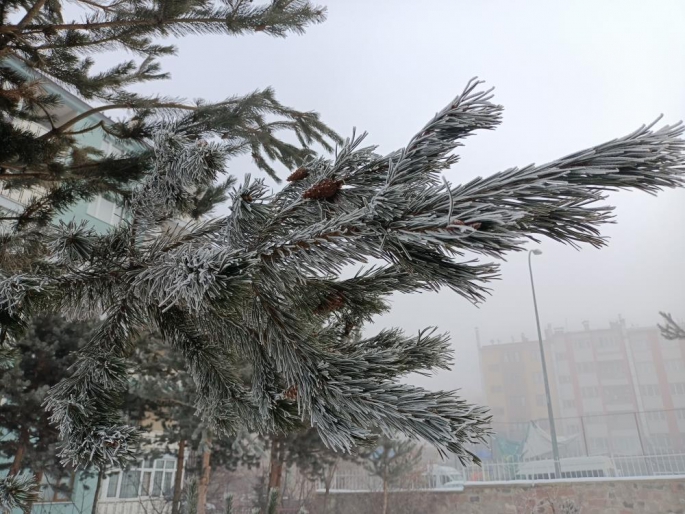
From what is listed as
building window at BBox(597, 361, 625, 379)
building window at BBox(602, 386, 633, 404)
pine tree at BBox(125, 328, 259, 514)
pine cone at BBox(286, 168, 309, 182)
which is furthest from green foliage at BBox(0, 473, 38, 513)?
building window at BBox(602, 386, 633, 404)

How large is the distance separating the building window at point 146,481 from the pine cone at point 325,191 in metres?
9.95

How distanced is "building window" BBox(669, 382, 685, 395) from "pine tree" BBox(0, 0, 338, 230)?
26922 millimetres

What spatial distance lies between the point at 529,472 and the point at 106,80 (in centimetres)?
1081

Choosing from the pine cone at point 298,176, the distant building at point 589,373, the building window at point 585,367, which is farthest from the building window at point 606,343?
the pine cone at point 298,176

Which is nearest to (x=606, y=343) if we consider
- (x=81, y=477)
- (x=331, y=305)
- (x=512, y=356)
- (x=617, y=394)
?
(x=617, y=394)

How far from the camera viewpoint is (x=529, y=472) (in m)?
9.55

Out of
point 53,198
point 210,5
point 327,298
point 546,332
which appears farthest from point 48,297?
point 546,332

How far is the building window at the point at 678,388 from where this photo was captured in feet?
70.8

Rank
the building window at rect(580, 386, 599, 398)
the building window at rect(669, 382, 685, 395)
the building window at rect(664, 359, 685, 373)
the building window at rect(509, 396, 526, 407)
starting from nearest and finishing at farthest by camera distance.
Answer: the building window at rect(664, 359, 685, 373) < the building window at rect(669, 382, 685, 395) < the building window at rect(509, 396, 526, 407) < the building window at rect(580, 386, 599, 398)

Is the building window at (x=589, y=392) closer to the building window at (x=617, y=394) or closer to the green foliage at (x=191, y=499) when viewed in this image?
the building window at (x=617, y=394)

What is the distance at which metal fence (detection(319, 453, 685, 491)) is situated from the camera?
27.8 ft

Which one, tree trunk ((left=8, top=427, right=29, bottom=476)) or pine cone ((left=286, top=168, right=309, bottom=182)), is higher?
pine cone ((left=286, top=168, right=309, bottom=182))

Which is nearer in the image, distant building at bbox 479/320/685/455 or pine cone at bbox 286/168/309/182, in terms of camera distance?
pine cone at bbox 286/168/309/182

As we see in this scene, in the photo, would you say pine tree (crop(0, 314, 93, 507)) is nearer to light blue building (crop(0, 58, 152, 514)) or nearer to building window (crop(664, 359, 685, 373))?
light blue building (crop(0, 58, 152, 514))
